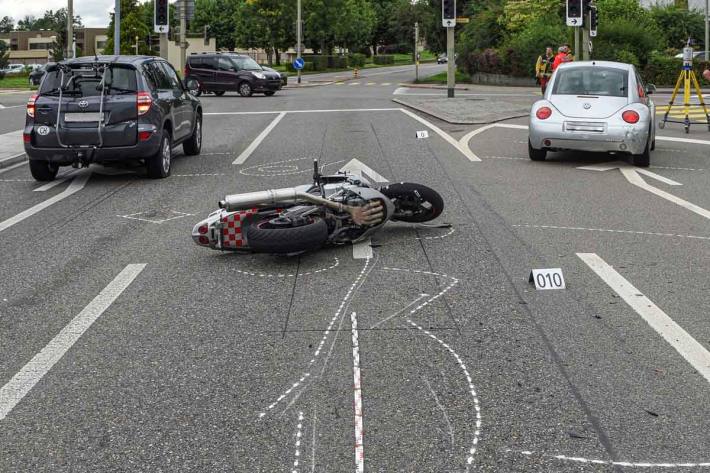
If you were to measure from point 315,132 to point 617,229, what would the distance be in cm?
1192

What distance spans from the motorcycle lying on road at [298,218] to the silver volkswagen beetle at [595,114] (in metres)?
6.71

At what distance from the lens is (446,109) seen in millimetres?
26906

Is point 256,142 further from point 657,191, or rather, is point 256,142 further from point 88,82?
point 657,191

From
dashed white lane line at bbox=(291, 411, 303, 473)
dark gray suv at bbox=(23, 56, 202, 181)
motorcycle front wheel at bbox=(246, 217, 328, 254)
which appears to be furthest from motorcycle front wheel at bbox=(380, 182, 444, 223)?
dark gray suv at bbox=(23, 56, 202, 181)

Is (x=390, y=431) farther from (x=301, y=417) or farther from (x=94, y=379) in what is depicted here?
(x=94, y=379)

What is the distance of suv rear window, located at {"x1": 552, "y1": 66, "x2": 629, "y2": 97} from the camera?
51.7ft

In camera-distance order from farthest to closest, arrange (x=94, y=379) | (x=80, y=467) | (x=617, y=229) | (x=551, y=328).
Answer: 1. (x=617, y=229)
2. (x=551, y=328)
3. (x=94, y=379)
4. (x=80, y=467)

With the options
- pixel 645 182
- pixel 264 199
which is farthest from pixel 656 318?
pixel 645 182

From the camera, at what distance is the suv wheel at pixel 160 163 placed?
1376cm

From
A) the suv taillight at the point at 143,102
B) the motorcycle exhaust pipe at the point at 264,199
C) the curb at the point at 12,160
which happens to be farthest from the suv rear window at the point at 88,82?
the motorcycle exhaust pipe at the point at 264,199

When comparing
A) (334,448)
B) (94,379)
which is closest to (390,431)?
(334,448)

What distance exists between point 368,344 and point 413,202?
147 inches

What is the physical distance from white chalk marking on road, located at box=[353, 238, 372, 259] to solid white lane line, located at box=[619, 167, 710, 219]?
385cm

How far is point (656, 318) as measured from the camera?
6.36 m
